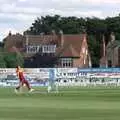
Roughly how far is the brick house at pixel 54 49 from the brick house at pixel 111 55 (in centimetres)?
385

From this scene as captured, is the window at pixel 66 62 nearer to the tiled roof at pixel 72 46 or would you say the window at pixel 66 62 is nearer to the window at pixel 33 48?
the tiled roof at pixel 72 46

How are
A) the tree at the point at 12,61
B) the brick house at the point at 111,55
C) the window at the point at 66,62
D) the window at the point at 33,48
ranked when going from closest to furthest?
1. the tree at the point at 12,61
2. the brick house at the point at 111,55
3. the window at the point at 66,62
4. the window at the point at 33,48

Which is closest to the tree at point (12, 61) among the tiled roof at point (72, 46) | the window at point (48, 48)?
the tiled roof at point (72, 46)

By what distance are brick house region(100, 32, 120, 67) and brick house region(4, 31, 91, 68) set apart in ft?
12.6

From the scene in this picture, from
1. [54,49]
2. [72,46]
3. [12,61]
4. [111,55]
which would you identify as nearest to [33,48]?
[54,49]

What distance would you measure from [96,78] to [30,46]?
8268cm

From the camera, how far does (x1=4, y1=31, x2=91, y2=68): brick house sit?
13296cm

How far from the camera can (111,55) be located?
13575cm

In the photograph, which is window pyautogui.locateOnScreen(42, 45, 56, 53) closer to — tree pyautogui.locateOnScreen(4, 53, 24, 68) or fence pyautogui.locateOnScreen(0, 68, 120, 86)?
tree pyautogui.locateOnScreen(4, 53, 24, 68)

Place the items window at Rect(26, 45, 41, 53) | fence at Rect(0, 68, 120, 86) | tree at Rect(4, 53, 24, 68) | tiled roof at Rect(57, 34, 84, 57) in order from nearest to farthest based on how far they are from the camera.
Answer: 1. fence at Rect(0, 68, 120, 86)
2. tree at Rect(4, 53, 24, 68)
3. tiled roof at Rect(57, 34, 84, 57)
4. window at Rect(26, 45, 41, 53)

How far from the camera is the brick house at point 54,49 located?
13296 cm

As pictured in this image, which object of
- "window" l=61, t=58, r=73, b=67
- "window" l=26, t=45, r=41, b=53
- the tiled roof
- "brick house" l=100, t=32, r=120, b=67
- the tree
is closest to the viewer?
the tree

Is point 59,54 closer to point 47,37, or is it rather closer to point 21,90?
point 47,37

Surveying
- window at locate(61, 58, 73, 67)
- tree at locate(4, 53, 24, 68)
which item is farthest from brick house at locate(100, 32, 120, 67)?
tree at locate(4, 53, 24, 68)
